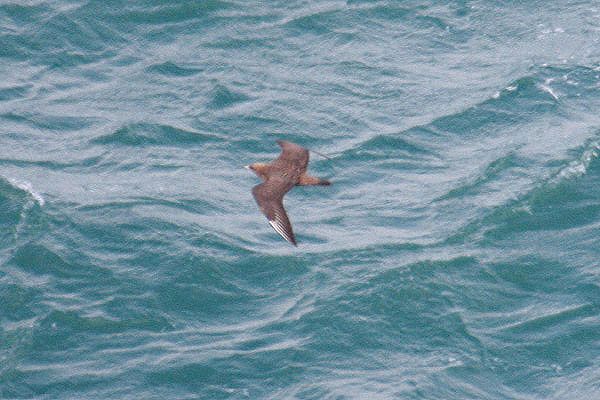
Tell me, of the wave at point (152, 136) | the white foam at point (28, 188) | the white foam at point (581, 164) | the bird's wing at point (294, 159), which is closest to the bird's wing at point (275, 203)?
the bird's wing at point (294, 159)

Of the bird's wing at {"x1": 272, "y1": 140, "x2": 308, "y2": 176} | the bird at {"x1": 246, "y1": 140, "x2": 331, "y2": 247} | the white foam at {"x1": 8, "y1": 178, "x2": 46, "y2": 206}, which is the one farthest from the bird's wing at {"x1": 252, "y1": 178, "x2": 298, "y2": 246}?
the white foam at {"x1": 8, "y1": 178, "x2": 46, "y2": 206}

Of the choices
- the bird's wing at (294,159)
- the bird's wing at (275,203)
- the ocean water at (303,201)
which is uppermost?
the bird's wing at (294,159)

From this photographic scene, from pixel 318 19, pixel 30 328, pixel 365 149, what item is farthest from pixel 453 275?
pixel 318 19

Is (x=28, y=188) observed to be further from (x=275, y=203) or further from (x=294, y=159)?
(x=275, y=203)

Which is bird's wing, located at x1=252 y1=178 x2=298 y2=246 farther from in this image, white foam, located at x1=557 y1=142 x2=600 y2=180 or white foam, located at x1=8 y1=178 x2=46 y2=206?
white foam, located at x1=557 y1=142 x2=600 y2=180

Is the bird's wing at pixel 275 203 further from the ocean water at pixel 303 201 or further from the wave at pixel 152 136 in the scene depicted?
the wave at pixel 152 136

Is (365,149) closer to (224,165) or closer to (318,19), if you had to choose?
(224,165)

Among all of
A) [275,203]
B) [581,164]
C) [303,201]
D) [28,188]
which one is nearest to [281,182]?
[275,203]
